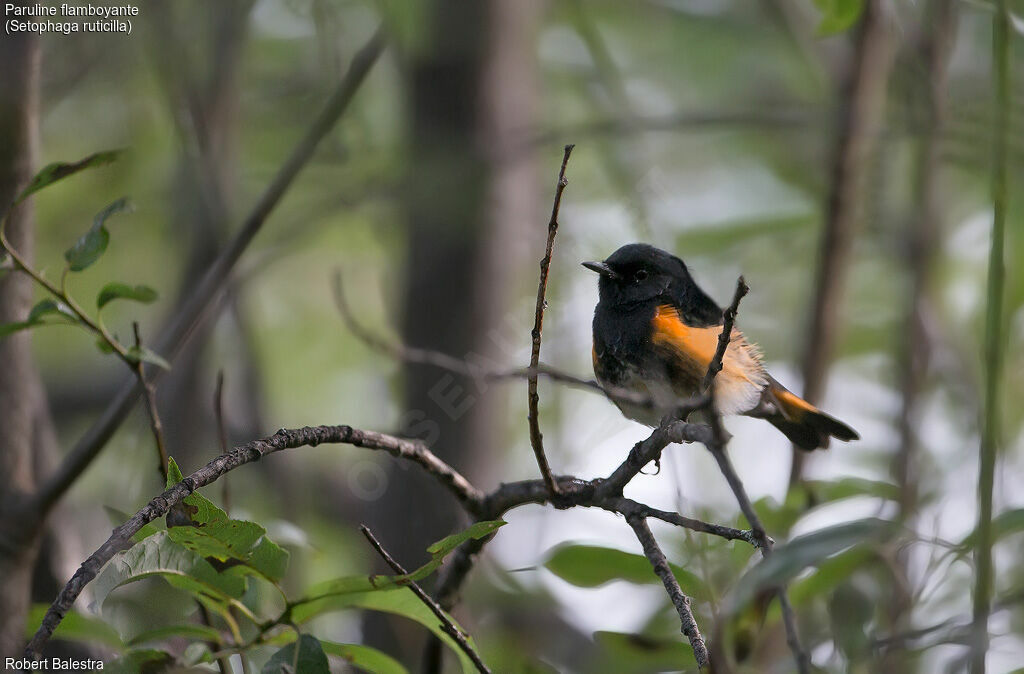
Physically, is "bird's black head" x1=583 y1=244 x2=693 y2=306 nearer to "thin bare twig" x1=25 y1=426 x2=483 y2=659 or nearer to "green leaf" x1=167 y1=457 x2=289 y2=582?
"thin bare twig" x1=25 y1=426 x2=483 y2=659

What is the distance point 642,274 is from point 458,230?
96cm

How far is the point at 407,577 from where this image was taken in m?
1.28

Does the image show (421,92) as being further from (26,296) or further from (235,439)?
(26,296)

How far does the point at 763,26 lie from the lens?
5105 millimetres

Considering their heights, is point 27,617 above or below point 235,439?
below

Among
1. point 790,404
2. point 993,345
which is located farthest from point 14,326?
point 790,404

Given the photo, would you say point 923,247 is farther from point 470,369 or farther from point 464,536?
point 464,536

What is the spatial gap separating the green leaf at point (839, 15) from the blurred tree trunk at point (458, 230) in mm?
1820

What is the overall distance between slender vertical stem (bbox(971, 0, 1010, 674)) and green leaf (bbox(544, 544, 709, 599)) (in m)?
0.60

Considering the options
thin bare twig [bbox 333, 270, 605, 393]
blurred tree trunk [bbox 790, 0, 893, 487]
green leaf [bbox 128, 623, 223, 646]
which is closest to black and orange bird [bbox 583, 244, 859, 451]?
blurred tree trunk [bbox 790, 0, 893, 487]

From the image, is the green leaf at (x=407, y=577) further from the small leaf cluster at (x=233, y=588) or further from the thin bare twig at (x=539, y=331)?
the thin bare twig at (x=539, y=331)

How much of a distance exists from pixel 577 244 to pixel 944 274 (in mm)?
1818

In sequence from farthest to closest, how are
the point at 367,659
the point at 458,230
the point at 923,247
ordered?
the point at 458,230 < the point at 923,247 < the point at 367,659

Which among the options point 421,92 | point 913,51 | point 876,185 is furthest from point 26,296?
point 876,185
